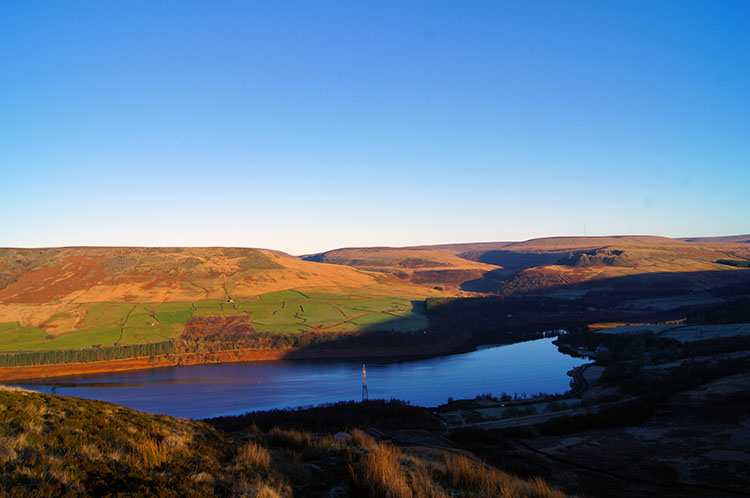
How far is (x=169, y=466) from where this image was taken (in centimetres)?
715

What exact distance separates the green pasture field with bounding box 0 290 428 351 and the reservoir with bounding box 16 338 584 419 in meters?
9.43

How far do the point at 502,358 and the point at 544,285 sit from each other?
59.1 metres

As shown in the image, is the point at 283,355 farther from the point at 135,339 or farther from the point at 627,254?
the point at 627,254

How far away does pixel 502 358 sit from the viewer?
6222cm

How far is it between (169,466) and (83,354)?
65.2 meters

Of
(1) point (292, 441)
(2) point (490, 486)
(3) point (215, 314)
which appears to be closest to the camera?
(2) point (490, 486)

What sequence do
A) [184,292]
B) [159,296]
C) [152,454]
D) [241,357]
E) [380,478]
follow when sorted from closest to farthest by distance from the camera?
[380,478] → [152,454] → [241,357] → [159,296] → [184,292]

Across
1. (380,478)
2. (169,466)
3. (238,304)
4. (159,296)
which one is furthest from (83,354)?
(380,478)

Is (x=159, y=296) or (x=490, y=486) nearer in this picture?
(x=490, y=486)

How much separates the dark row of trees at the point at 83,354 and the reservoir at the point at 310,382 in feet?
15.2

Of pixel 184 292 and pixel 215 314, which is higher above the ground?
pixel 184 292

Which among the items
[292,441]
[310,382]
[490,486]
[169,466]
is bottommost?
[310,382]

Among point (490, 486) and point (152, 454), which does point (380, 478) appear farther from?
point (152, 454)

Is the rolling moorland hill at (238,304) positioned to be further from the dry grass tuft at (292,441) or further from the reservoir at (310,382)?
the dry grass tuft at (292,441)
